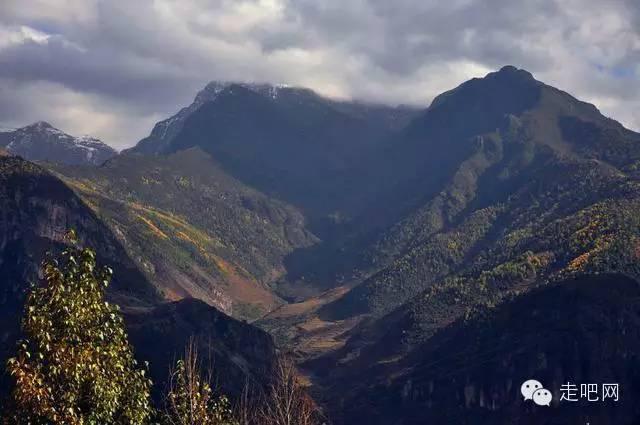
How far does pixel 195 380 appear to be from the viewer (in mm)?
57031

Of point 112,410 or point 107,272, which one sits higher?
point 107,272

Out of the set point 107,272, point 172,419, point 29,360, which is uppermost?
point 107,272

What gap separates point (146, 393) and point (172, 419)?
906 cm

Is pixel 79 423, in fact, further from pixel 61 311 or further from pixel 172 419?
pixel 172 419

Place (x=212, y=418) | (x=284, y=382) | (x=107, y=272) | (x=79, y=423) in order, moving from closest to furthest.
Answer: (x=79, y=423) < (x=107, y=272) < (x=212, y=418) < (x=284, y=382)

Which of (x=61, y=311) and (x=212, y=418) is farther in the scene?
(x=212, y=418)

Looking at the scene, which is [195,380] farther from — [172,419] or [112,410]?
[112,410]

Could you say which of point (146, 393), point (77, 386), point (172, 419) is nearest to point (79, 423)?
point (77, 386)

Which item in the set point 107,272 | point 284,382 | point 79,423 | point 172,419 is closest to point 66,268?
point 107,272

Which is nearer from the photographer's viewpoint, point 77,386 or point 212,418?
point 77,386

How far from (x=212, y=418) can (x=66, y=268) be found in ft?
52.6

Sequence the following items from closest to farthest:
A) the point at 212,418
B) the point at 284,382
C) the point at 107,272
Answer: the point at 107,272 → the point at 212,418 → the point at 284,382

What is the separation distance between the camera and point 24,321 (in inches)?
1676

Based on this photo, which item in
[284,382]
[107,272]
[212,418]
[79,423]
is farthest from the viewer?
[284,382]
